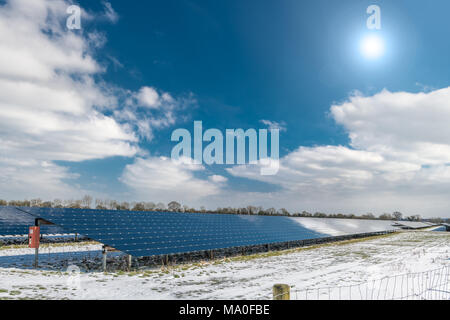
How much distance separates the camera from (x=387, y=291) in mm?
11133

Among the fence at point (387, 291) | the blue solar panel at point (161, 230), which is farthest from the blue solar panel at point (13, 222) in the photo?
the fence at point (387, 291)

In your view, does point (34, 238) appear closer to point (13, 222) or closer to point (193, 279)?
point (193, 279)

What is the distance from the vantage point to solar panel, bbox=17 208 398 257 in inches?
628

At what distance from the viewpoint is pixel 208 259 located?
64.6 ft

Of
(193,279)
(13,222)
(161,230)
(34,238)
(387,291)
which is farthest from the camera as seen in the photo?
→ (13,222)

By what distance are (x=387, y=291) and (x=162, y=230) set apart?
13676mm

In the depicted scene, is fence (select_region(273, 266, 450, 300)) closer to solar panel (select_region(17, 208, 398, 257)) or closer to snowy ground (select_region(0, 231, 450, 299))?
snowy ground (select_region(0, 231, 450, 299))

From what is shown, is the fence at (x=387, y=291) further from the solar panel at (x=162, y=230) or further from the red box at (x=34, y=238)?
the red box at (x=34, y=238)

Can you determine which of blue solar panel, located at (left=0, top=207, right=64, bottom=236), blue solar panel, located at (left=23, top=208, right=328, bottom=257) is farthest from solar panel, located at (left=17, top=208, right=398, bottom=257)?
blue solar panel, located at (left=0, top=207, right=64, bottom=236)

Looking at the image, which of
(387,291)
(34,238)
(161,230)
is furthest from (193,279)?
(34,238)

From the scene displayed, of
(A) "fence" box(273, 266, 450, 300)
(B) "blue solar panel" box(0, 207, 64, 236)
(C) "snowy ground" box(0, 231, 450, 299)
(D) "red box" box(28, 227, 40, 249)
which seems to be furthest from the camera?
(B) "blue solar panel" box(0, 207, 64, 236)
